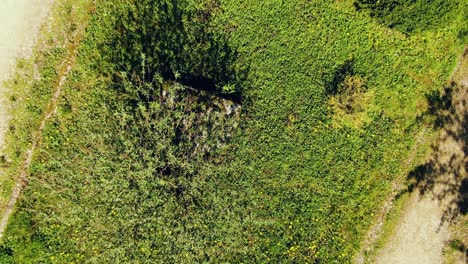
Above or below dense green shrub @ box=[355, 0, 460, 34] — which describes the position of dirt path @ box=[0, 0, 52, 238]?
below

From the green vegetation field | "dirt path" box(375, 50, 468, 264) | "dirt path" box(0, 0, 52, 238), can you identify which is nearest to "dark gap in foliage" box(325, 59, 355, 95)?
the green vegetation field

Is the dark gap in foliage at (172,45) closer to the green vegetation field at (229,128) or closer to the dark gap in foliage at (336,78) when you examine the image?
the green vegetation field at (229,128)

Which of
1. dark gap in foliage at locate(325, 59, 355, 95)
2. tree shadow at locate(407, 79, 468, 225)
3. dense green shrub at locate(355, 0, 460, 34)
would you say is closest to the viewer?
dense green shrub at locate(355, 0, 460, 34)

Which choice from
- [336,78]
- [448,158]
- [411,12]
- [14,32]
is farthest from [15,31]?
[448,158]

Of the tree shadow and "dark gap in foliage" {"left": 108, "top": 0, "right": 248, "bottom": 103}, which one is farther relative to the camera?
the tree shadow

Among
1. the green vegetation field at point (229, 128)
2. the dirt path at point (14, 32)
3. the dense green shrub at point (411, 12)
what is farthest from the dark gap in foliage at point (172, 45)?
the dense green shrub at point (411, 12)

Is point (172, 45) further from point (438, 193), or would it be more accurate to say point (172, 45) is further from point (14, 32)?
point (438, 193)

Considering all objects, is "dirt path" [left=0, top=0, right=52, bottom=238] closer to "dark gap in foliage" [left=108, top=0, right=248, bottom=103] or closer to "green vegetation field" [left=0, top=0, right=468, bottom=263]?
"green vegetation field" [left=0, top=0, right=468, bottom=263]
